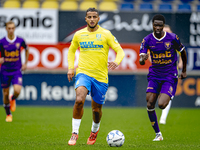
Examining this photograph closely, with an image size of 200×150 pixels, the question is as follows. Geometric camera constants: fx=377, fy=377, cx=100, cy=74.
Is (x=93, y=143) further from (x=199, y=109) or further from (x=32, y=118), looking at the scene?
(x=199, y=109)

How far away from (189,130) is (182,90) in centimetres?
578

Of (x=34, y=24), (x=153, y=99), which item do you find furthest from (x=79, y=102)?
(x=34, y=24)

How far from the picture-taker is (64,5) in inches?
653

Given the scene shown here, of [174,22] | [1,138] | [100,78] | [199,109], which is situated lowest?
[199,109]

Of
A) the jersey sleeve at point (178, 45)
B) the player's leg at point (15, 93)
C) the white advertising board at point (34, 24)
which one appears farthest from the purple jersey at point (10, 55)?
the jersey sleeve at point (178, 45)

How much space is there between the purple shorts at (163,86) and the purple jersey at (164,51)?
98mm

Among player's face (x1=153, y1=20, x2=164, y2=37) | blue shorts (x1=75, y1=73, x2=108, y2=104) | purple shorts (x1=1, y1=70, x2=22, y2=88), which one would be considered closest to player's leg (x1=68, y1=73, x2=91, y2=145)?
blue shorts (x1=75, y1=73, x2=108, y2=104)

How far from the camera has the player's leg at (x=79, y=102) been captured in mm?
5945

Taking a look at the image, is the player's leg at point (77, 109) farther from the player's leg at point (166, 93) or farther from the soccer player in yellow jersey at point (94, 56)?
the player's leg at point (166, 93)

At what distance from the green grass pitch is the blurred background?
227 cm

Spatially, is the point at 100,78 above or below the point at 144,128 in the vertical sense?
above

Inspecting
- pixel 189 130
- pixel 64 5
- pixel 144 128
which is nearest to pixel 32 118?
pixel 144 128

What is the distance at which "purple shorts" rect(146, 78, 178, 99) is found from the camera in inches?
271

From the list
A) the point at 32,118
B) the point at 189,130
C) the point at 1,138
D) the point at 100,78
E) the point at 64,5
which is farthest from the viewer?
the point at 64,5
